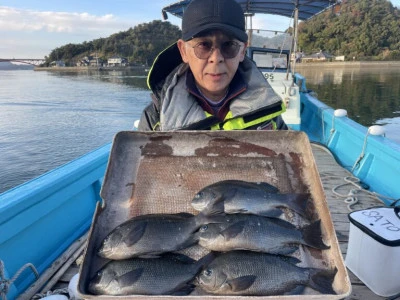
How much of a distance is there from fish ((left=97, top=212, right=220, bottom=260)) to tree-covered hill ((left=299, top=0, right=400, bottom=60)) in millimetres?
90596

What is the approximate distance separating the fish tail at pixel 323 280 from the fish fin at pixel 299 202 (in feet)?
1.16

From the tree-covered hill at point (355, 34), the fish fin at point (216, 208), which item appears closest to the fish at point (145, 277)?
the fish fin at point (216, 208)

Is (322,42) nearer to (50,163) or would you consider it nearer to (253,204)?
(50,163)

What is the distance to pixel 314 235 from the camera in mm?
1639

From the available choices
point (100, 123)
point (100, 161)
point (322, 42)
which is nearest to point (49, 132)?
point (100, 123)

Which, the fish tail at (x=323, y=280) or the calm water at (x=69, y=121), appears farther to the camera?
the calm water at (x=69, y=121)

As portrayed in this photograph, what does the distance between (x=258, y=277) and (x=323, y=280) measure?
31 centimetres

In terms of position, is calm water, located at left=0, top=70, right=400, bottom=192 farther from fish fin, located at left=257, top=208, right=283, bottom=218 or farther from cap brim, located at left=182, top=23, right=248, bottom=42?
fish fin, located at left=257, top=208, right=283, bottom=218

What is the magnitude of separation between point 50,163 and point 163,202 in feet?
37.2

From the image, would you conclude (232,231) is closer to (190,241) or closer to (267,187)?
(190,241)

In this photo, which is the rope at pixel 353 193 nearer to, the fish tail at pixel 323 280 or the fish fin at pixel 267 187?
the fish fin at pixel 267 187

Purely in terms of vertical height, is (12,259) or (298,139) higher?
(298,139)

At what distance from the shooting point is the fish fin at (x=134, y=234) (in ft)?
5.17

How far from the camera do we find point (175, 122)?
2703mm
